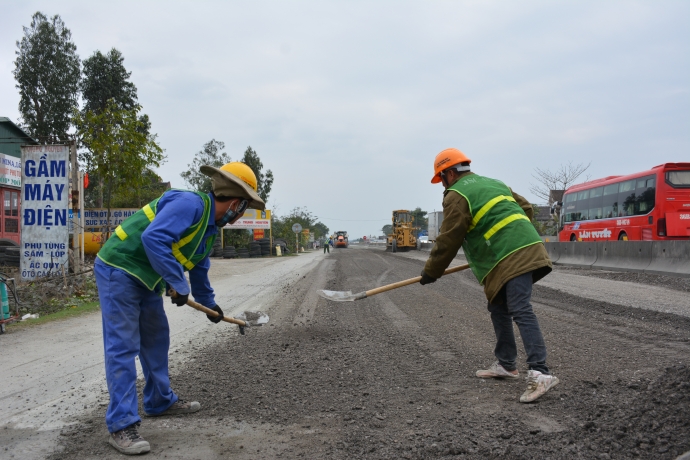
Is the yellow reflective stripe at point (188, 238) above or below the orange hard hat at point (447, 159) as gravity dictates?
below

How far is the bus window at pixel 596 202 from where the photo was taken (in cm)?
2341

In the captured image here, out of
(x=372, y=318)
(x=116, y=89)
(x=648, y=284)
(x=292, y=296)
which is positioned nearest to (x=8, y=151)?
(x=116, y=89)

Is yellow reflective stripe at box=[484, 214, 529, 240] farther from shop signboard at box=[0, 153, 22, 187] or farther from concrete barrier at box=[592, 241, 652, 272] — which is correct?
shop signboard at box=[0, 153, 22, 187]

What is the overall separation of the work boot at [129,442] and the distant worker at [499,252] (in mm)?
2445

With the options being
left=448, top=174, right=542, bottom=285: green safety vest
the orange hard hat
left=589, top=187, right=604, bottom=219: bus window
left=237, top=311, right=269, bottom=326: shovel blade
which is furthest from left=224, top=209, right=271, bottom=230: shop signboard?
left=448, top=174, right=542, bottom=285: green safety vest

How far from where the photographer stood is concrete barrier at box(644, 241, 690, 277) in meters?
13.9

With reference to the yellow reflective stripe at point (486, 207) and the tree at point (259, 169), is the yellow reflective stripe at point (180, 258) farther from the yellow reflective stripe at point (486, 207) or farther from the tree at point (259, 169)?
the tree at point (259, 169)

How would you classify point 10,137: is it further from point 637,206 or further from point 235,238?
point 637,206

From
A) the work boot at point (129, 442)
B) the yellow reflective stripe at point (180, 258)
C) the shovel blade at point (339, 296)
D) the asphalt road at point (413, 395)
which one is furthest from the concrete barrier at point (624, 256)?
the work boot at point (129, 442)

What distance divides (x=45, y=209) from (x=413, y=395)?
10.3 meters

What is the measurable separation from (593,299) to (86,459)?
28.8 ft

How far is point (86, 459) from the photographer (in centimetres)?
304

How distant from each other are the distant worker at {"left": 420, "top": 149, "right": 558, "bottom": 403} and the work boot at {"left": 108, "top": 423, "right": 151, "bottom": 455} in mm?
2445

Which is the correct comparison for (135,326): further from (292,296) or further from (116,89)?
(116,89)
